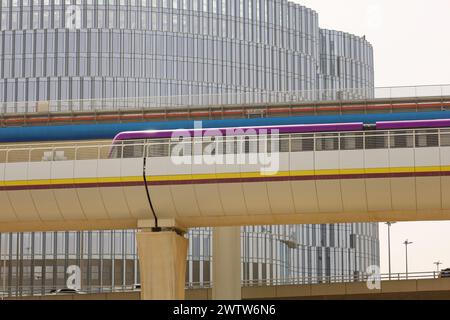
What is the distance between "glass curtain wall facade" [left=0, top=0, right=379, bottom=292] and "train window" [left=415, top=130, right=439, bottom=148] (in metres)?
95.2

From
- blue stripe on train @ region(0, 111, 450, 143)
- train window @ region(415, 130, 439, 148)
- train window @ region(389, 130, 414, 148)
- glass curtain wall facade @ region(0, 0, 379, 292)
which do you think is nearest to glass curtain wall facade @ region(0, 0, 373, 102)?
glass curtain wall facade @ region(0, 0, 379, 292)

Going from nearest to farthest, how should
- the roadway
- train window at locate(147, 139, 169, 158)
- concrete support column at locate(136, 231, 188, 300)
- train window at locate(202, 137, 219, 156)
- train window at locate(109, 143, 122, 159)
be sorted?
train window at locate(202, 137, 219, 156) < train window at locate(147, 139, 169, 158) < concrete support column at locate(136, 231, 188, 300) < train window at locate(109, 143, 122, 159) < the roadway

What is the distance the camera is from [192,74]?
491 feet

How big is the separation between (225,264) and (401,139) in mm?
18864

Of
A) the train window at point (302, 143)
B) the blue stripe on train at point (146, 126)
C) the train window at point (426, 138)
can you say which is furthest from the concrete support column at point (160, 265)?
the train window at point (426, 138)

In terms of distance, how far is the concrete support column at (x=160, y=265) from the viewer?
46406mm

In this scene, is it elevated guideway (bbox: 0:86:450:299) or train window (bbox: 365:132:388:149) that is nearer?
elevated guideway (bbox: 0:86:450:299)

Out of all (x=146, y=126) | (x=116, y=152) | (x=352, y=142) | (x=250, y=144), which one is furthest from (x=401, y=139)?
(x=146, y=126)

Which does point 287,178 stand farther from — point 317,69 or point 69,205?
point 317,69

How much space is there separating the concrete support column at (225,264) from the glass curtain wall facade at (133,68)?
255 ft

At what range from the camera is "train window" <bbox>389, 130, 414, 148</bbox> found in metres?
44.4

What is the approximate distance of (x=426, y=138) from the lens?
4453cm

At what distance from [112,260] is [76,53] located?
34647mm

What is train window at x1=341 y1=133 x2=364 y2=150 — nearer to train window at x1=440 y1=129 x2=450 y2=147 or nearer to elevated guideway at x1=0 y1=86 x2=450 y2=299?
elevated guideway at x1=0 y1=86 x2=450 y2=299
